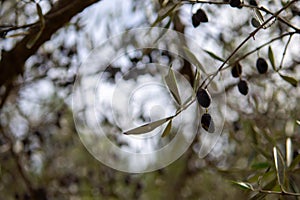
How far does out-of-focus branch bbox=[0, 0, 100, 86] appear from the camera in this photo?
4.67ft

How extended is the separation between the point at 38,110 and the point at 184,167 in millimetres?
806

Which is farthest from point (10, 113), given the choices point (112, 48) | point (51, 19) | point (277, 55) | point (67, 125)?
point (51, 19)

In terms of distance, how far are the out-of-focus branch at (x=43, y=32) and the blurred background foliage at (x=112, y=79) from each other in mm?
264

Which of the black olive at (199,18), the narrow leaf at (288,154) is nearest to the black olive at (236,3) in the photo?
the black olive at (199,18)

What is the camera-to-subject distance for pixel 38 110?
3.24 metres

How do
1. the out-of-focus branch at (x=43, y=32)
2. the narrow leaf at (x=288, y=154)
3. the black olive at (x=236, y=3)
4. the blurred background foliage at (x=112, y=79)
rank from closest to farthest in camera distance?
1. the black olive at (x=236, y=3)
2. the narrow leaf at (x=288, y=154)
3. the out-of-focus branch at (x=43, y=32)
4. the blurred background foliage at (x=112, y=79)

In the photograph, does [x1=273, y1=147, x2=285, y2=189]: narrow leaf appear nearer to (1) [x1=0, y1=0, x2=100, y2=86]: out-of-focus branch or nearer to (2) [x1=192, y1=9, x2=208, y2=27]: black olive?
(2) [x1=192, y1=9, x2=208, y2=27]: black olive

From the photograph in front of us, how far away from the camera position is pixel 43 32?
1.51 meters

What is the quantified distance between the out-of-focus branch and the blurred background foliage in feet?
0.87

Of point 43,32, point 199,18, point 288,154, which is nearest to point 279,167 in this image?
point 288,154

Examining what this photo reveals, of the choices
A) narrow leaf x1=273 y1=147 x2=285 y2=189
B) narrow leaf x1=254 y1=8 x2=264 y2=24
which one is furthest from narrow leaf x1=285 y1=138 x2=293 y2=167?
narrow leaf x1=254 y1=8 x2=264 y2=24

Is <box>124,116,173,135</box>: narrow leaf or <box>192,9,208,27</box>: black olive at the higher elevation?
<box>192,9,208,27</box>: black olive

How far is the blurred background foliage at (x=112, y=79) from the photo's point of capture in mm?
2213

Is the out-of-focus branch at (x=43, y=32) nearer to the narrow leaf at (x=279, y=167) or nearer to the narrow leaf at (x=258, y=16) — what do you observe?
the narrow leaf at (x=258, y=16)
